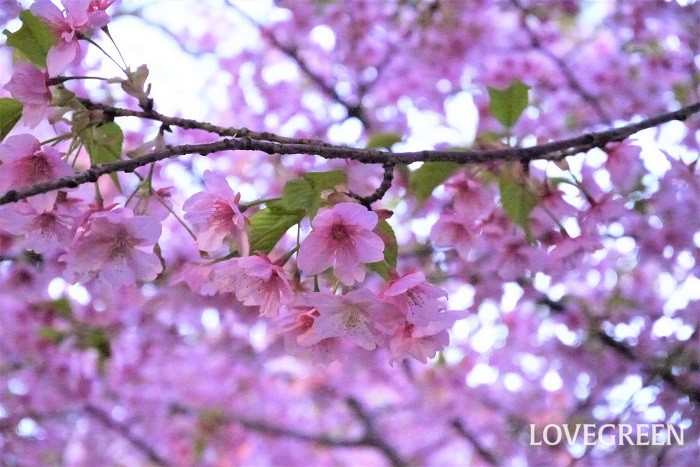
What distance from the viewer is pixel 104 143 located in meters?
1.21

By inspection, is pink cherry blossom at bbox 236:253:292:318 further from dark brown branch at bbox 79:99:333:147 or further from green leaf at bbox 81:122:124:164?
green leaf at bbox 81:122:124:164

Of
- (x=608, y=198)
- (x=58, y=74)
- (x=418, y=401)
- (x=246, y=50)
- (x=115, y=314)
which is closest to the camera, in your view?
(x=58, y=74)

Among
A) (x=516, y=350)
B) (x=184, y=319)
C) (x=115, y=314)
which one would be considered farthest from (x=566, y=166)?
(x=516, y=350)

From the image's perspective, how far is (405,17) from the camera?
323 centimetres

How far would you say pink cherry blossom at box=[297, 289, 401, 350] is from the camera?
1.00 m

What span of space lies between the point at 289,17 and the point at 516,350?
6.62ft

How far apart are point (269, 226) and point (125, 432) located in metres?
3.04

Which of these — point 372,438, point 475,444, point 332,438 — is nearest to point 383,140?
point 475,444

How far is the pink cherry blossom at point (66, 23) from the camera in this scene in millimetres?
1120

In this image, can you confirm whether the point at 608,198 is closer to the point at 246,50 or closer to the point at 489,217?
the point at 489,217

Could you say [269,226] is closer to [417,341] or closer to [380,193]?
[380,193]

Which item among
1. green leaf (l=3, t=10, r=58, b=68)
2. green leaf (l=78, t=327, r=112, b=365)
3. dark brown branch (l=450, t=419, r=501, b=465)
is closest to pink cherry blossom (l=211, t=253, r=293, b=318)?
green leaf (l=3, t=10, r=58, b=68)

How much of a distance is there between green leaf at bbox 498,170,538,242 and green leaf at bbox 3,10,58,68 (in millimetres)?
853

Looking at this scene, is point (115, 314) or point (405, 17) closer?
point (115, 314)
